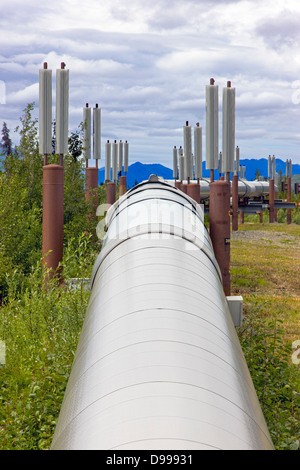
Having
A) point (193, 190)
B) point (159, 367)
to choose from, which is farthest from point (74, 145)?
point (159, 367)

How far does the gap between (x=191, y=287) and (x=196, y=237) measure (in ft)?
4.62

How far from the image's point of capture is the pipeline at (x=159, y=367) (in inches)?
104

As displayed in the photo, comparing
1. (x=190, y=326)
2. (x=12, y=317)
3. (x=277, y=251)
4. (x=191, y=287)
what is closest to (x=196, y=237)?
(x=191, y=287)

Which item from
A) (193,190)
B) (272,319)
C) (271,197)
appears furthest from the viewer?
(271,197)

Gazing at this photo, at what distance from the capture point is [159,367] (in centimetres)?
305

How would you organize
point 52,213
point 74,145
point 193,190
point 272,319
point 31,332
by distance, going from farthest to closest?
point 193,190 → point 74,145 → point 52,213 → point 272,319 → point 31,332

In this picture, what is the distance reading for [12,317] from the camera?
329 inches

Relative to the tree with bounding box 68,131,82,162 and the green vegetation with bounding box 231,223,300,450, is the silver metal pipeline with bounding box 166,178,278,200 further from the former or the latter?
the tree with bounding box 68,131,82,162

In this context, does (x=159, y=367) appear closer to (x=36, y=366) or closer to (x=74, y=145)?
(x=36, y=366)

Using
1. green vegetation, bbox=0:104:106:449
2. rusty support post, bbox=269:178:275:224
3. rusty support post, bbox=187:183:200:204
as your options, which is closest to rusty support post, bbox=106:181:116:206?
rusty support post, bbox=187:183:200:204

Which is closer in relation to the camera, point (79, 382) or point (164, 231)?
point (79, 382)

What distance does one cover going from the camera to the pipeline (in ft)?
8.64
